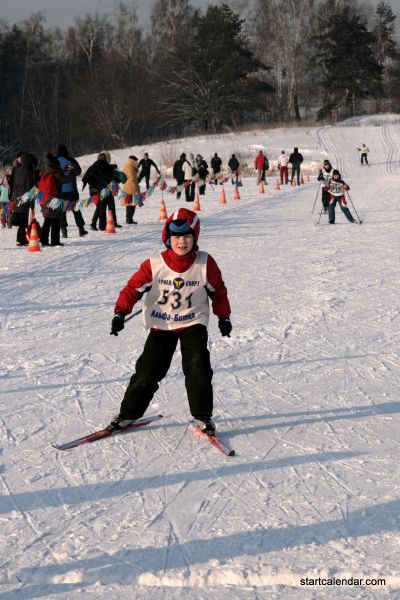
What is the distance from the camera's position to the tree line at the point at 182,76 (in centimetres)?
5912

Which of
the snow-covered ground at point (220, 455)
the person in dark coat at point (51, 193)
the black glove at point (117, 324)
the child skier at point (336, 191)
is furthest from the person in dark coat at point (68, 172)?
the black glove at point (117, 324)

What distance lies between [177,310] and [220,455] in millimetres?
866

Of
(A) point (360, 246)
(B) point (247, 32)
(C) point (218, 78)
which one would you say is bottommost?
(A) point (360, 246)

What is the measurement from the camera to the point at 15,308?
823 centimetres

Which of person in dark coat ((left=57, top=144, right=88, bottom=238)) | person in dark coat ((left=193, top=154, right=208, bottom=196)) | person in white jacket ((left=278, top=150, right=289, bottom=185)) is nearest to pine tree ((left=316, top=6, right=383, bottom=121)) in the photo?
person in white jacket ((left=278, top=150, right=289, bottom=185))

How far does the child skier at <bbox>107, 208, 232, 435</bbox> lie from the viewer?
177 inches

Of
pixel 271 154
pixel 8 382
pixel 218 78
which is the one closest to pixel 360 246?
pixel 8 382

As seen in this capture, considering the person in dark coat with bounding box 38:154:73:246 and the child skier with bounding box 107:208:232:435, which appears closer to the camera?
the child skier with bounding box 107:208:232:435

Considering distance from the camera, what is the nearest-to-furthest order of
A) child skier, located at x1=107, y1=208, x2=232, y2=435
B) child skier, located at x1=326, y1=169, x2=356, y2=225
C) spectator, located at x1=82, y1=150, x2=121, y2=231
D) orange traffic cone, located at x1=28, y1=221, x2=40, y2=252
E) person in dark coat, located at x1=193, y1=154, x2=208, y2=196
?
child skier, located at x1=107, y1=208, x2=232, y2=435 → orange traffic cone, located at x1=28, y1=221, x2=40, y2=252 → spectator, located at x1=82, y1=150, x2=121, y2=231 → child skier, located at x1=326, y1=169, x2=356, y2=225 → person in dark coat, located at x1=193, y1=154, x2=208, y2=196

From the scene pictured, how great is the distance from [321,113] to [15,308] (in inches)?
2293

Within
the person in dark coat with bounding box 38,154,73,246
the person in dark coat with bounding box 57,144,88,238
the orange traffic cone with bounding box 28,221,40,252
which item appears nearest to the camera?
the orange traffic cone with bounding box 28,221,40,252

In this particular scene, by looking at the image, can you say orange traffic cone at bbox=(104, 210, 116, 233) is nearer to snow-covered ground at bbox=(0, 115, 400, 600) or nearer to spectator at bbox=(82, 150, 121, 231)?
spectator at bbox=(82, 150, 121, 231)

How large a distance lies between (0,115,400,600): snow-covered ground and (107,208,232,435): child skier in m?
0.25

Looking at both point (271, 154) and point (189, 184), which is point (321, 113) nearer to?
point (271, 154)
